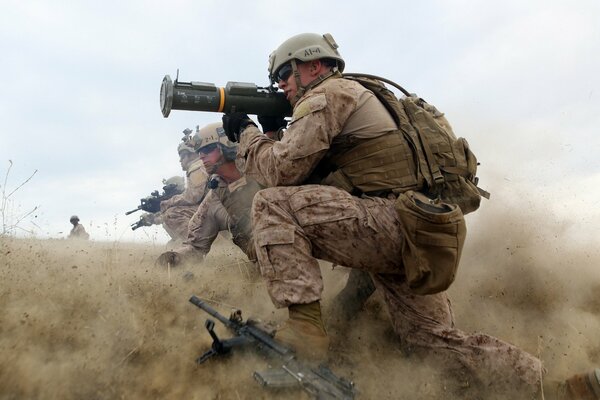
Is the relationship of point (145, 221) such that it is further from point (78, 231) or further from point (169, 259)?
point (169, 259)

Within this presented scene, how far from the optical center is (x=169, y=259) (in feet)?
16.4

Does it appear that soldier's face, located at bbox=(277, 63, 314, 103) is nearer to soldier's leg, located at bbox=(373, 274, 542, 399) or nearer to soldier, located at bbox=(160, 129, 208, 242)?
soldier's leg, located at bbox=(373, 274, 542, 399)

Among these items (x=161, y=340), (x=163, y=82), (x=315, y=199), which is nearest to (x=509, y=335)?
(x=315, y=199)

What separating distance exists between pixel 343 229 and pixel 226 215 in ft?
11.6

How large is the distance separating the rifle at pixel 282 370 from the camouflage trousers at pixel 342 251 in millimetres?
231

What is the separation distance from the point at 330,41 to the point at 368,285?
6.04 feet

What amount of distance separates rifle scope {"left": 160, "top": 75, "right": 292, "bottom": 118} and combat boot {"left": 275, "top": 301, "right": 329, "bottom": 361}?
1.53 m

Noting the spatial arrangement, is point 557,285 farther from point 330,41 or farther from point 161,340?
point 161,340

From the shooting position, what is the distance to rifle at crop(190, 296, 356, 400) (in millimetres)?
2137

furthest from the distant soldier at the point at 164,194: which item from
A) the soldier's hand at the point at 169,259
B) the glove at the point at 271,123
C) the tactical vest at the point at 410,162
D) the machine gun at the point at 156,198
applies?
the tactical vest at the point at 410,162

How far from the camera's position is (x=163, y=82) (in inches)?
124

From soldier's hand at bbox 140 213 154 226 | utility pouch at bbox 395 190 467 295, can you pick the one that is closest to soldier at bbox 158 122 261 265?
utility pouch at bbox 395 190 467 295

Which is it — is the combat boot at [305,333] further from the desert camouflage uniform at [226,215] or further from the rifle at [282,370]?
the desert camouflage uniform at [226,215]

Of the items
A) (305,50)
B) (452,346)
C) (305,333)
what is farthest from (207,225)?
(452,346)
